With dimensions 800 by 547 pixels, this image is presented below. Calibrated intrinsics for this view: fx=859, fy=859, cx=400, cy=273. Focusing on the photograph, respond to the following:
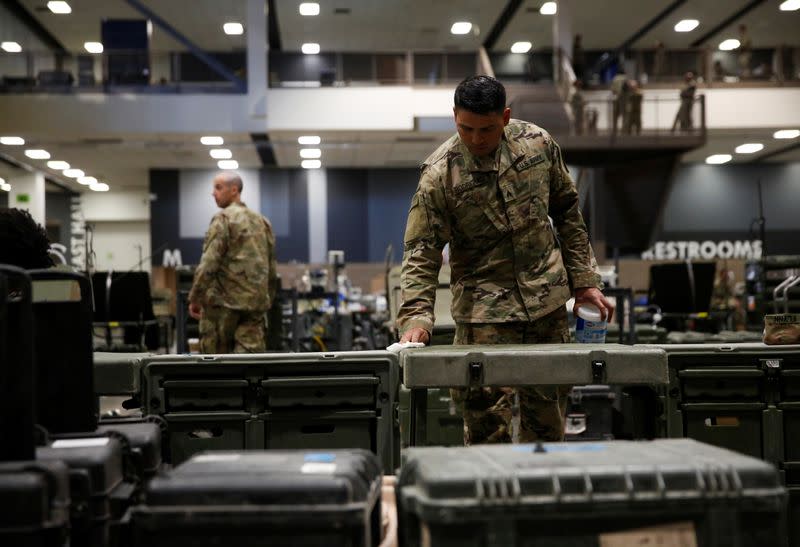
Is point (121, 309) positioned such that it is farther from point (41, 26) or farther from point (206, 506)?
point (41, 26)

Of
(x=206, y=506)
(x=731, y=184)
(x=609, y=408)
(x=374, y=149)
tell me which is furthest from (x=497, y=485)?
(x=731, y=184)

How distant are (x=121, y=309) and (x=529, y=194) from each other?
285 inches

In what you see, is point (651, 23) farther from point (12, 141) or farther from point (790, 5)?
point (12, 141)

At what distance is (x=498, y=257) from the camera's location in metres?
2.96

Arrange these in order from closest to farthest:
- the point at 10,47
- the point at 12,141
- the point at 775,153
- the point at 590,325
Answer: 1. the point at 590,325
2. the point at 12,141
3. the point at 10,47
4. the point at 775,153

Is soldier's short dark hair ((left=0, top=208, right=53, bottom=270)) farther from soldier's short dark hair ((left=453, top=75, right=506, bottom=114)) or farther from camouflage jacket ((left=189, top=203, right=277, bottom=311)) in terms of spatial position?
camouflage jacket ((left=189, top=203, right=277, bottom=311))

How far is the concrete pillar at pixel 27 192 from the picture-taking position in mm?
20922

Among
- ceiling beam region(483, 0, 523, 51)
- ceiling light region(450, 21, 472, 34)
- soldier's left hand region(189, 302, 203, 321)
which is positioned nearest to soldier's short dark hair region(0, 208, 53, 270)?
soldier's left hand region(189, 302, 203, 321)

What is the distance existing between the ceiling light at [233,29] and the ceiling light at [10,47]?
439 cm

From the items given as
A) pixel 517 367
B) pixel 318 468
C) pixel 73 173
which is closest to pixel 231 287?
pixel 517 367

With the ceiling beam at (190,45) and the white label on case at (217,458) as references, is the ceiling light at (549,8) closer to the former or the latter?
the ceiling beam at (190,45)

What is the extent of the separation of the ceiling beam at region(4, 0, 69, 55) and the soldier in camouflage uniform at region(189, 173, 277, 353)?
45.1 feet

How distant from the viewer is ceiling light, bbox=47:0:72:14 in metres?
18.6

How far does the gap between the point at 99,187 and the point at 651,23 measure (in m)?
15.9
